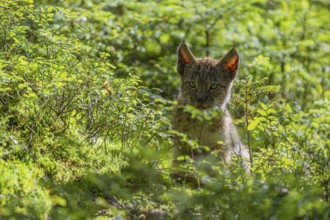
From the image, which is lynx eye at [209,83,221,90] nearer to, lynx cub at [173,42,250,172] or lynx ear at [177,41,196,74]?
lynx cub at [173,42,250,172]

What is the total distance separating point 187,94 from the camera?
29.2 feet

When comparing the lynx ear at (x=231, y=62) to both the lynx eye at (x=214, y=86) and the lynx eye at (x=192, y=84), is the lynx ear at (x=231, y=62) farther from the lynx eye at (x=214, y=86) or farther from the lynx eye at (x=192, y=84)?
the lynx eye at (x=192, y=84)

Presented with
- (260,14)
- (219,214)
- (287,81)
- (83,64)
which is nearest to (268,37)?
(260,14)

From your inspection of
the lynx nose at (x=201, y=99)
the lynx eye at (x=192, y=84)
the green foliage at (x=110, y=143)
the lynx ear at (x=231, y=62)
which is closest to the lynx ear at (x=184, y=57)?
the lynx eye at (x=192, y=84)

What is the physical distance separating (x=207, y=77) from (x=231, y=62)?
0.40m

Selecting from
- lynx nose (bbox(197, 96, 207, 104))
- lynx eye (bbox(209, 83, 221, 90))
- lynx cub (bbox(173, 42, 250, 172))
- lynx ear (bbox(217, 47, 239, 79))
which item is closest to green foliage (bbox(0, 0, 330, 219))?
lynx cub (bbox(173, 42, 250, 172))

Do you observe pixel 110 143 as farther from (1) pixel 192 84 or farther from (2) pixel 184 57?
(2) pixel 184 57

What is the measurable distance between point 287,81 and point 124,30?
10.7 ft

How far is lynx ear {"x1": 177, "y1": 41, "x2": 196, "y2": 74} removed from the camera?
8.98 m

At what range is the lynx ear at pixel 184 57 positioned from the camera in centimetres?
898

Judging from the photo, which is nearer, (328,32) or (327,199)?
(327,199)

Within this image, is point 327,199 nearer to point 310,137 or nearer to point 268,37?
point 310,137

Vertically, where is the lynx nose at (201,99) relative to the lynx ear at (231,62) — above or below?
below

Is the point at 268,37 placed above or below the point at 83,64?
below
